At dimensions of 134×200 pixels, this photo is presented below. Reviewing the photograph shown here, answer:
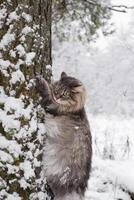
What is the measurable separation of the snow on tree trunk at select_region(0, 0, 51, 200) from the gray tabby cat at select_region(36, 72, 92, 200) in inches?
3.7

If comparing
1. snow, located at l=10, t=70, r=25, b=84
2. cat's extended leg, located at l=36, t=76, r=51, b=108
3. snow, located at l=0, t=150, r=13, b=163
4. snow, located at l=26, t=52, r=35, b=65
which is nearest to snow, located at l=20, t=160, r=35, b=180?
snow, located at l=0, t=150, r=13, b=163

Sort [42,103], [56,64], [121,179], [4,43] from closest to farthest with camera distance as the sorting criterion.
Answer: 1. [4,43]
2. [42,103]
3. [121,179]
4. [56,64]

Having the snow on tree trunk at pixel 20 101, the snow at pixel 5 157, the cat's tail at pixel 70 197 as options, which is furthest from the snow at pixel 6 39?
the cat's tail at pixel 70 197

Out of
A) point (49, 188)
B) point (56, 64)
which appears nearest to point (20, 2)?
point (49, 188)

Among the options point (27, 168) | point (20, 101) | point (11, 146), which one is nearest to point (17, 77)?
point (20, 101)

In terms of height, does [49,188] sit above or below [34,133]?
below

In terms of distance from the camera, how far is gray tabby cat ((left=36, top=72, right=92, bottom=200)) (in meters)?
3.65

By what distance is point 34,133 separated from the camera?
11.6 feet

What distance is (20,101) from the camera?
341 centimetres

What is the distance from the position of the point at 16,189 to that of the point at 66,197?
0.47 m

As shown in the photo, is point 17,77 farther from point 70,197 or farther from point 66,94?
point 70,197

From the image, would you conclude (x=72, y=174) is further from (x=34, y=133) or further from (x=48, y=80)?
(x=48, y=80)

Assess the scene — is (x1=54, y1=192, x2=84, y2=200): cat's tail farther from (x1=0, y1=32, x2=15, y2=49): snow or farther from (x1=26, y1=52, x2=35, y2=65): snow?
(x1=0, y1=32, x2=15, y2=49): snow

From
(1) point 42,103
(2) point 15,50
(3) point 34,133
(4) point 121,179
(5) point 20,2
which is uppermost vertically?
(5) point 20,2
